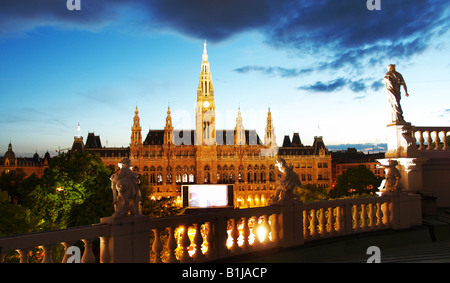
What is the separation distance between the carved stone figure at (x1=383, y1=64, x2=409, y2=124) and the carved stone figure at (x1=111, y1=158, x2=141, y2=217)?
345 inches

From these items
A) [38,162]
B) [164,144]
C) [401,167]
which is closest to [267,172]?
[164,144]

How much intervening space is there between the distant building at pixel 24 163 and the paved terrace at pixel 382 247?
407ft

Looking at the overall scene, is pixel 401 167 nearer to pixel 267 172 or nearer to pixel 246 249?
pixel 246 249

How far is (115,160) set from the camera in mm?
123188

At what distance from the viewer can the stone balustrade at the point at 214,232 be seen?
5.76 metres

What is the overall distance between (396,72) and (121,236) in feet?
31.4

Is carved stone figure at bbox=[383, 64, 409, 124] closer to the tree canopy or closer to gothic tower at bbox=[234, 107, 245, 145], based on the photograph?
the tree canopy

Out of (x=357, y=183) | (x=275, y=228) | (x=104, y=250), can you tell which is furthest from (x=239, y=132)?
(x=104, y=250)

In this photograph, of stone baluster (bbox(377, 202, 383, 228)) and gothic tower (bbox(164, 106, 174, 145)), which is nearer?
stone baluster (bbox(377, 202, 383, 228))

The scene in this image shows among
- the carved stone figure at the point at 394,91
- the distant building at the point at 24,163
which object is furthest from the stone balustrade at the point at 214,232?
the distant building at the point at 24,163

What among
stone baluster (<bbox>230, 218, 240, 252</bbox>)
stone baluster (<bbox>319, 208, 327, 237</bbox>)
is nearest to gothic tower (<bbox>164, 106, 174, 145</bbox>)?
stone baluster (<bbox>319, 208, 327, 237</bbox>)

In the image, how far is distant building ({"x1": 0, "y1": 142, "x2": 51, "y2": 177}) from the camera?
128125 millimetres

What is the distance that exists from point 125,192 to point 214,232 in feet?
6.33

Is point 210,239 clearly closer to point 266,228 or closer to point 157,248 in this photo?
point 157,248
